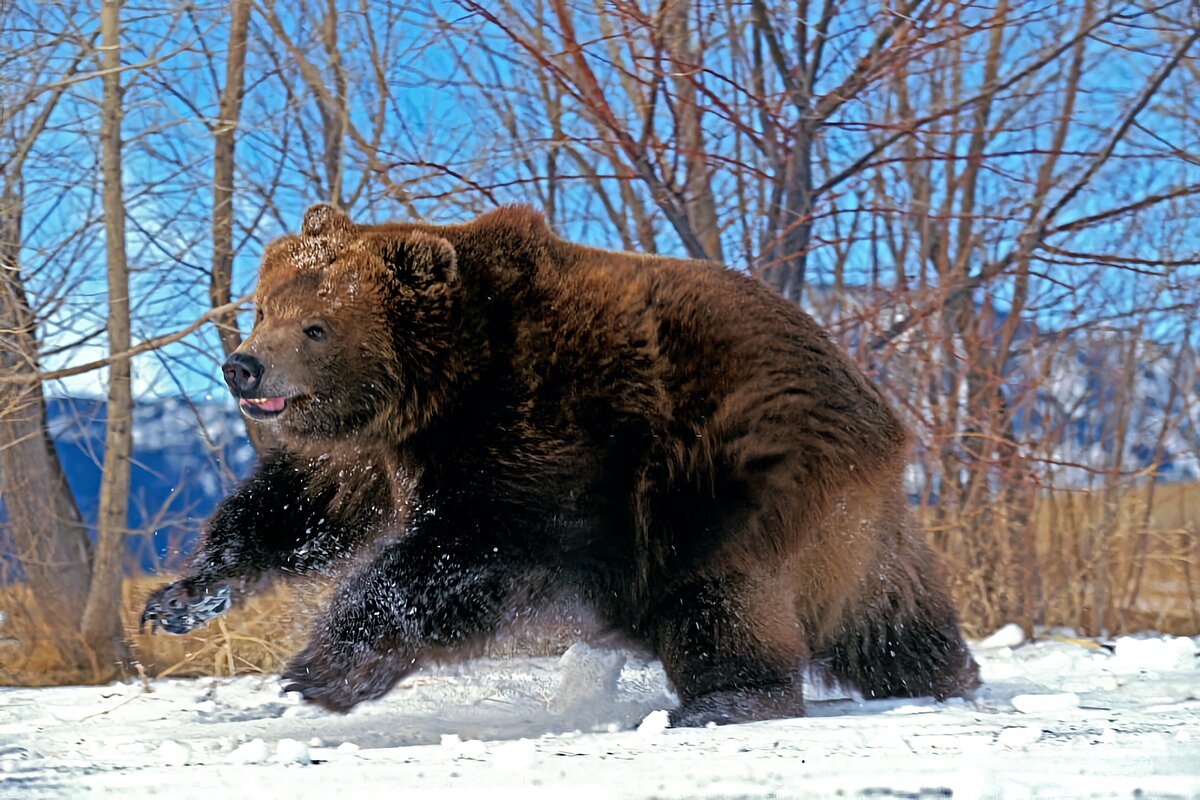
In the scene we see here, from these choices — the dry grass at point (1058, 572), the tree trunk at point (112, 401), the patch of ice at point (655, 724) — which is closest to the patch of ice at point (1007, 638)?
the dry grass at point (1058, 572)

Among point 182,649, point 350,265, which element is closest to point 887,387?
point 350,265

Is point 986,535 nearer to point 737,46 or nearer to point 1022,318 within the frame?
point 1022,318

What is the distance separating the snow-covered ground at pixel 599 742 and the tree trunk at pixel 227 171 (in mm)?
2790

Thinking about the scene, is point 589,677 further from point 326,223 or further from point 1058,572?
point 1058,572

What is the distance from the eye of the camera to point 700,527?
3855 millimetres

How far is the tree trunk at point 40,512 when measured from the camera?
269 inches

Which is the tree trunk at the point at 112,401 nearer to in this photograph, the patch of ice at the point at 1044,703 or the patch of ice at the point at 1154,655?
the patch of ice at the point at 1044,703

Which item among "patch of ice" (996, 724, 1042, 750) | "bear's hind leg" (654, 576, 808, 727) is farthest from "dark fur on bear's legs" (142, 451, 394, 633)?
"patch of ice" (996, 724, 1042, 750)

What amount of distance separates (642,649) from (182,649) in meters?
3.51

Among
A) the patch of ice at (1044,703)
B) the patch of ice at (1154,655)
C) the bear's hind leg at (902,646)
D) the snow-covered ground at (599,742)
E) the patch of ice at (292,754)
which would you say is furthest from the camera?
the patch of ice at (1154,655)

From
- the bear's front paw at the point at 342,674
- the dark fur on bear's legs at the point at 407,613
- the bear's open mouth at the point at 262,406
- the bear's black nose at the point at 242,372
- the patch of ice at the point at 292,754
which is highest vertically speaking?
the bear's black nose at the point at 242,372

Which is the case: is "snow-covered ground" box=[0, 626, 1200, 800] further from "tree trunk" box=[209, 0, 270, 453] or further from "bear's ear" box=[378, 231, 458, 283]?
"tree trunk" box=[209, 0, 270, 453]

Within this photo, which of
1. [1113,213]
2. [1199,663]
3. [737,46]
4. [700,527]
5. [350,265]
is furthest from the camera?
[737,46]

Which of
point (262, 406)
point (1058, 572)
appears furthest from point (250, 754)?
point (1058, 572)
